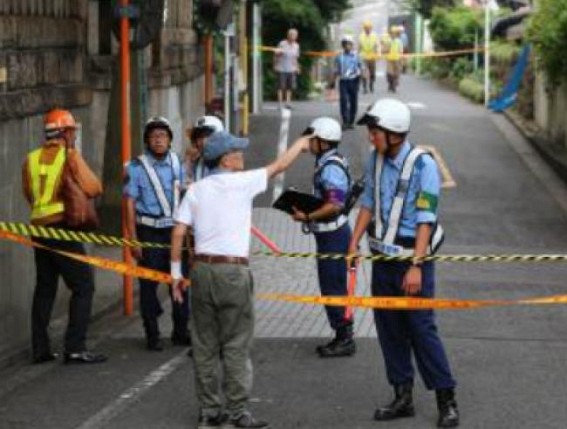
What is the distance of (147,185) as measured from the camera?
9.54 meters

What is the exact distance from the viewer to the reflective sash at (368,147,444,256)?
7461 mm

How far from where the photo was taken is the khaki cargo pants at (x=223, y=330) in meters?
7.29

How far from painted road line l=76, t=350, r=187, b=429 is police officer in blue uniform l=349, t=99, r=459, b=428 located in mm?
1620

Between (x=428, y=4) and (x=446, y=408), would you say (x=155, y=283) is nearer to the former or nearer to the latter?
(x=446, y=408)

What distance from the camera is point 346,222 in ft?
31.0

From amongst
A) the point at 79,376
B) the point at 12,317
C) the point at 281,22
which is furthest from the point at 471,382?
the point at 281,22

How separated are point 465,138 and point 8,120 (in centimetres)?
1587

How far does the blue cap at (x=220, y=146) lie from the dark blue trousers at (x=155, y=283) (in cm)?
233

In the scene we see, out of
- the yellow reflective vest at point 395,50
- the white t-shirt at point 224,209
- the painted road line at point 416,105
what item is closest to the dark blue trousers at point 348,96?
the painted road line at point 416,105

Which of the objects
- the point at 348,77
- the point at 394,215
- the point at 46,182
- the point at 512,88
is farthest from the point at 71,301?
the point at 512,88

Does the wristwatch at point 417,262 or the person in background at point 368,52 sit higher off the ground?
the person in background at point 368,52

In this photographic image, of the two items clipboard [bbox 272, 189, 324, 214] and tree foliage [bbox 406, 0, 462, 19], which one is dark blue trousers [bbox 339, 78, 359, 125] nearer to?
clipboard [bbox 272, 189, 324, 214]

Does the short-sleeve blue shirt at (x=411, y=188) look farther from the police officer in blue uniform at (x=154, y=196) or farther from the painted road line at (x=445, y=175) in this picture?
the painted road line at (x=445, y=175)

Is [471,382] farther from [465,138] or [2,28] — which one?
[465,138]
